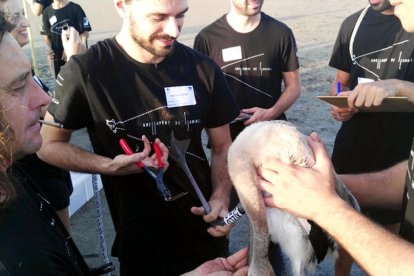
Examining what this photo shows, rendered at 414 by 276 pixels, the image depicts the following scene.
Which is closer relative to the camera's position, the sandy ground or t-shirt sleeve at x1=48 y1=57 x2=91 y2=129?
t-shirt sleeve at x1=48 y1=57 x2=91 y2=129

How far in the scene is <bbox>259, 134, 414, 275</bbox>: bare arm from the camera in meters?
1.26

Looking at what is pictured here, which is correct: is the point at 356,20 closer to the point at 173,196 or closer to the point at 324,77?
the point at 173,196

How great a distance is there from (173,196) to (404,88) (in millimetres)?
1610

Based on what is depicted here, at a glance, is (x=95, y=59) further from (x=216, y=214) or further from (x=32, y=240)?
(x=32, y=240)

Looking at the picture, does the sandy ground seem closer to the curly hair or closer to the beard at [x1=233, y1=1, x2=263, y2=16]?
the beard at [x1=233, y1=1, x2=263, y2=16]

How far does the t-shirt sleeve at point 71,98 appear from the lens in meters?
2.24

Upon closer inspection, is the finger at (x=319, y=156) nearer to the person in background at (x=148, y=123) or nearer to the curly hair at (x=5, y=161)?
the person in background at (x=148, y=123)

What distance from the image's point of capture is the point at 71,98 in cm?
224

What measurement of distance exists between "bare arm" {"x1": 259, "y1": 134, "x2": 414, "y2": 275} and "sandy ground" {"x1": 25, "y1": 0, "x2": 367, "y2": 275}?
2450 mm

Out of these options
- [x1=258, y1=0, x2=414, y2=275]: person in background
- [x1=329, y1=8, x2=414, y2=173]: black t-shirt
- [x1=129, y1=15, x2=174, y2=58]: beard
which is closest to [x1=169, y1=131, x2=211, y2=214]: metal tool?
[x1=129, y1=15, x2=174, y2=58]: beard

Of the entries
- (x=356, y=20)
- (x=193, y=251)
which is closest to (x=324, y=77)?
(x=356, y=20)

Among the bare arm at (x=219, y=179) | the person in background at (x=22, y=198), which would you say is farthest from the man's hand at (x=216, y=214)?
the person in background at (x=22, y=198)

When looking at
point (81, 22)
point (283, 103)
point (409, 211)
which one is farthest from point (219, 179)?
point (81, 22)

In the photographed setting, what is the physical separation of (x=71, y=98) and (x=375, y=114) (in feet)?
7.76
